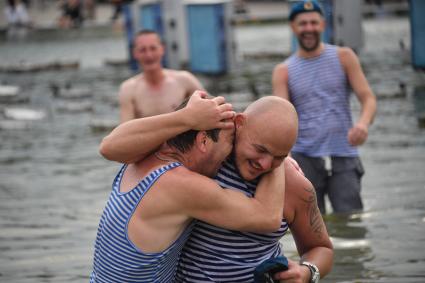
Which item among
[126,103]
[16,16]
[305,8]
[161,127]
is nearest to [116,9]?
[16,16]

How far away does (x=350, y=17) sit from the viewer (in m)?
22.5

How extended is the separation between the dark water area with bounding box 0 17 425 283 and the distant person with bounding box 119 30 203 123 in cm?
113

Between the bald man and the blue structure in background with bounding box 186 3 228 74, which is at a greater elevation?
the bald man

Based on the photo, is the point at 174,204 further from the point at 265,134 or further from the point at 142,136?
the point at 265,134

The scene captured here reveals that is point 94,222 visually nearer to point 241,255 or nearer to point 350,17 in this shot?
point 241,255

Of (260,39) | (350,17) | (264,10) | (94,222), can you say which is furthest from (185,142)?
(264,10)

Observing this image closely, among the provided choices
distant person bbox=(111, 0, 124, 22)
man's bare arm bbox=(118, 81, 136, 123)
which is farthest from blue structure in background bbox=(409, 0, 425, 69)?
distant person bbox=(111, 0, 124, 22)

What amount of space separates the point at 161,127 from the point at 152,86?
6036 mm

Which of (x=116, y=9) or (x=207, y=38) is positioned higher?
(x=207, y=38)

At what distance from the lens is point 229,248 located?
174 inches

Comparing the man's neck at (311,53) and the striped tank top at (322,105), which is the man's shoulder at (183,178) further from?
the man's neck at (311,53)

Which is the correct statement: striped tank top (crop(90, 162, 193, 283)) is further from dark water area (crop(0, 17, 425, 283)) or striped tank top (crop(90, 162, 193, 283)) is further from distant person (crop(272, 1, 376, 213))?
distant person (crop(272, 1, 376, 213))

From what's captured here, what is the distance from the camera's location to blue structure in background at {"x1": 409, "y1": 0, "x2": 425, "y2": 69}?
1920cm

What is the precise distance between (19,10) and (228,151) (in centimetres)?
3852
